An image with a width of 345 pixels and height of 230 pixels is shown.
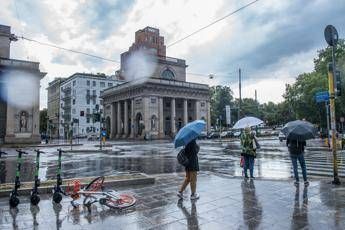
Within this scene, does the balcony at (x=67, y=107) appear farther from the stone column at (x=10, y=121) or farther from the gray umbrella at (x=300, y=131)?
the gray umbrella at (x=300, y=131)

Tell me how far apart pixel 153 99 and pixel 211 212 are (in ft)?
210

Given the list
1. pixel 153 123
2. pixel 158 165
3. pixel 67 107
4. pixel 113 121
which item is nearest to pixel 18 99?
pixel 153 123

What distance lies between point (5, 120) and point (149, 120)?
28984 mm

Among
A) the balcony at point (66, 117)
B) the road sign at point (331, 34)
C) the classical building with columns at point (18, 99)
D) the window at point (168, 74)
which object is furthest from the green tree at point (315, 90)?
the balcony at point (66, 117)

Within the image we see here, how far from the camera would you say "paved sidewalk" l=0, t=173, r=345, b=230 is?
225 inches

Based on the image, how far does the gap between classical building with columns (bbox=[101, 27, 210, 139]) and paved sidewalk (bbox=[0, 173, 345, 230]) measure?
58.7 m

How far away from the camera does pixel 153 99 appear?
7006 centimetres

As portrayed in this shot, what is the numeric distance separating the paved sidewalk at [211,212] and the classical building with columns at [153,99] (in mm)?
58736

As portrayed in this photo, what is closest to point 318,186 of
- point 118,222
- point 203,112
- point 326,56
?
point 118,222

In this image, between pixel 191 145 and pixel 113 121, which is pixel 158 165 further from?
pixel 113 121

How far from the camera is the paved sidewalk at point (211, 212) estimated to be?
5.72 meters

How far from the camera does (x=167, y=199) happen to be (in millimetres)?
7785

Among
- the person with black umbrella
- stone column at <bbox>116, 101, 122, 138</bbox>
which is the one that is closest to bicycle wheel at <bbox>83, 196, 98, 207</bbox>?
the person with black umbrella

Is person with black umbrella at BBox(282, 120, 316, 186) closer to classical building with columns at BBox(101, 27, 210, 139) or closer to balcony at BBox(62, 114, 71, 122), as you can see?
classical building with columns at BBox(101, 27, 210, 139)
